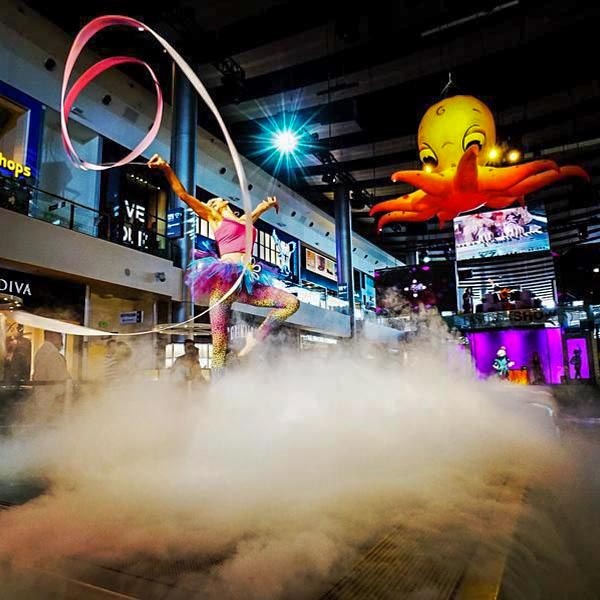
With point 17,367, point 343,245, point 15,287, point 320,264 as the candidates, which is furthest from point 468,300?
point 17,367

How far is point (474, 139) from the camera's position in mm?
4715

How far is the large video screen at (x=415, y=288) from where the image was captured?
19125 millimetres

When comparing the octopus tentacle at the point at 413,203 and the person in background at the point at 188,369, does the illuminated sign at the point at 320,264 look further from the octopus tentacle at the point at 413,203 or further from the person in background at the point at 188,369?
the person in background at the point at 188,369

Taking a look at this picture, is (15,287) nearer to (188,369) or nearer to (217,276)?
(188,369)

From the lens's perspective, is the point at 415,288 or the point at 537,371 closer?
the point at 537,371

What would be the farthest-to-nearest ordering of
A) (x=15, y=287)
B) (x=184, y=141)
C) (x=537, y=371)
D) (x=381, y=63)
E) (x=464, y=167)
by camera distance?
(x=537, y=371)
(x=381, y=63)
(x=184, y=141)
(x=15, y=287)
(x=464, y=167)

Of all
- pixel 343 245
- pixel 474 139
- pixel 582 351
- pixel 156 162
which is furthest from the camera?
pixel 343 245

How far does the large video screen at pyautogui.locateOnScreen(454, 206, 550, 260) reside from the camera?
13.5m

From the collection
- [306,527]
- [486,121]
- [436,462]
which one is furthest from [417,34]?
[306,527]

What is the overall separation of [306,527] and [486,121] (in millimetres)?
4605

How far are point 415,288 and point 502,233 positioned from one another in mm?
6255

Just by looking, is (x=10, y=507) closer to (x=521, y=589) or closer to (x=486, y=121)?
(x=521, y=589)

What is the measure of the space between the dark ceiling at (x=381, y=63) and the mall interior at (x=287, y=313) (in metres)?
0.06

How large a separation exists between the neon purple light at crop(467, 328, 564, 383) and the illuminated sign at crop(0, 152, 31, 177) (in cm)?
1451
